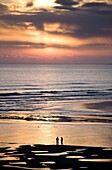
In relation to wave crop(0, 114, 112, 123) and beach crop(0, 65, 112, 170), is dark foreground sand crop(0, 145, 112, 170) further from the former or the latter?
wave crop(0, 114, 112, 123)

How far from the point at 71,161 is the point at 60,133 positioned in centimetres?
1306

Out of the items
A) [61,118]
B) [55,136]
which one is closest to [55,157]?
[55,136]

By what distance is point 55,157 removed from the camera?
33094 mm

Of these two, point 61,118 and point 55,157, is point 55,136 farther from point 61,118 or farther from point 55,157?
point 61,118

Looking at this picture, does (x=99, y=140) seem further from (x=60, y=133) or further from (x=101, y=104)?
(x=101, y=104)

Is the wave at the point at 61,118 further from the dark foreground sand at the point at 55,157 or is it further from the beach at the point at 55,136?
the dark foreground sand at the point at 55,157

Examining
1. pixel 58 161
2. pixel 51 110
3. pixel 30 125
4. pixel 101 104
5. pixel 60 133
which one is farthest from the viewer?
pixel 101 104

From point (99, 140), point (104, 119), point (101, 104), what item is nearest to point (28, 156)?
point (99, 140)

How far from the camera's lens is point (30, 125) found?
5125 cm

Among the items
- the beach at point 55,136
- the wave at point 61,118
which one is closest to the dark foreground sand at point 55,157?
the beach at point 55,136

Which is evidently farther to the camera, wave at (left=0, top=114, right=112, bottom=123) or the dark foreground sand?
wave at (left=0, top=114, right=112, bottom=123)

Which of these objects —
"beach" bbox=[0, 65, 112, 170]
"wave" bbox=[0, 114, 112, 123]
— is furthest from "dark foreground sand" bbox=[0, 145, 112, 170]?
"wave" bbox=[0, 114, 112, 123]

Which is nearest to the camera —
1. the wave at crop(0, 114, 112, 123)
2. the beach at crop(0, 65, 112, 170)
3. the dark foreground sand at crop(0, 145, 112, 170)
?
the dark foreground sand at crop(0, 145, 112, 170)

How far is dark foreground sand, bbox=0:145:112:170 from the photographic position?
101 ft
